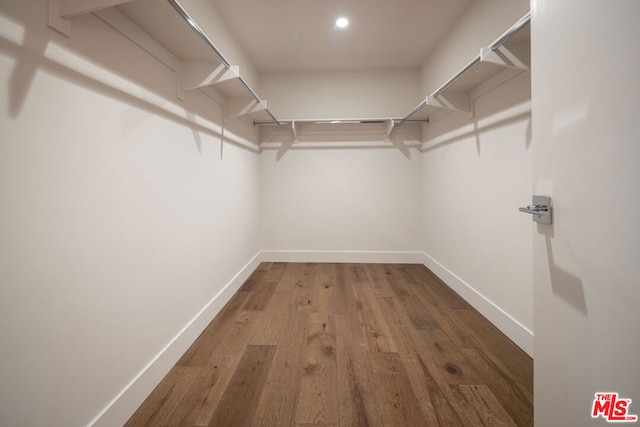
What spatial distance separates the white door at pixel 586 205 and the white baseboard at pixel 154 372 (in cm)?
161

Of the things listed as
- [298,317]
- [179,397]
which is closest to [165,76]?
[179,397]

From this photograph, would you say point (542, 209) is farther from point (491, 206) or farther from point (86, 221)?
point (86, 221)

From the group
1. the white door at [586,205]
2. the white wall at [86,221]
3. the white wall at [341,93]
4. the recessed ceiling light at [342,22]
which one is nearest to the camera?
the white door at [586,205]

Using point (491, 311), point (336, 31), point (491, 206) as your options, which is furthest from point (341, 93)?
point (491, 311)

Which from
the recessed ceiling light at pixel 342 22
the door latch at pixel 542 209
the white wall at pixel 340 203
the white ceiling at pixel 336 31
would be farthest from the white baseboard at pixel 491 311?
the recessed ceiling light at pixel 342 22

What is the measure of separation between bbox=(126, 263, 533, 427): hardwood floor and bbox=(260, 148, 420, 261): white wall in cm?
114

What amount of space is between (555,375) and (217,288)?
2090 millimetres

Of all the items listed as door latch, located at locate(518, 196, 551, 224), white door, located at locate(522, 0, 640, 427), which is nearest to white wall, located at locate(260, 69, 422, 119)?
white door, located at locate(522, 0, 640, 427)

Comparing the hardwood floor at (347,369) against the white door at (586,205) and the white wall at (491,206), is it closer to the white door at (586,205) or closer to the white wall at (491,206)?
the white wall at (491,206)

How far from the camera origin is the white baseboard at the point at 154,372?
1090 millimetres

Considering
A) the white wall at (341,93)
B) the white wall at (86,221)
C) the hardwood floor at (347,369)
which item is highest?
the white wall at (341,93)

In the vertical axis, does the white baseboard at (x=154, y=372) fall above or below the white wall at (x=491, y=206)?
below

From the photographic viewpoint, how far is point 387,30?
8.09 feet

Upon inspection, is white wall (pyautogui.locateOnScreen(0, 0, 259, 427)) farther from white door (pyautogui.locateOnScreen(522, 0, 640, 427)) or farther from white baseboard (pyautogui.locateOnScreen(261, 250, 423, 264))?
white baseboard (pyautogui.locateOnScreen(261, 250, 423, 264))
